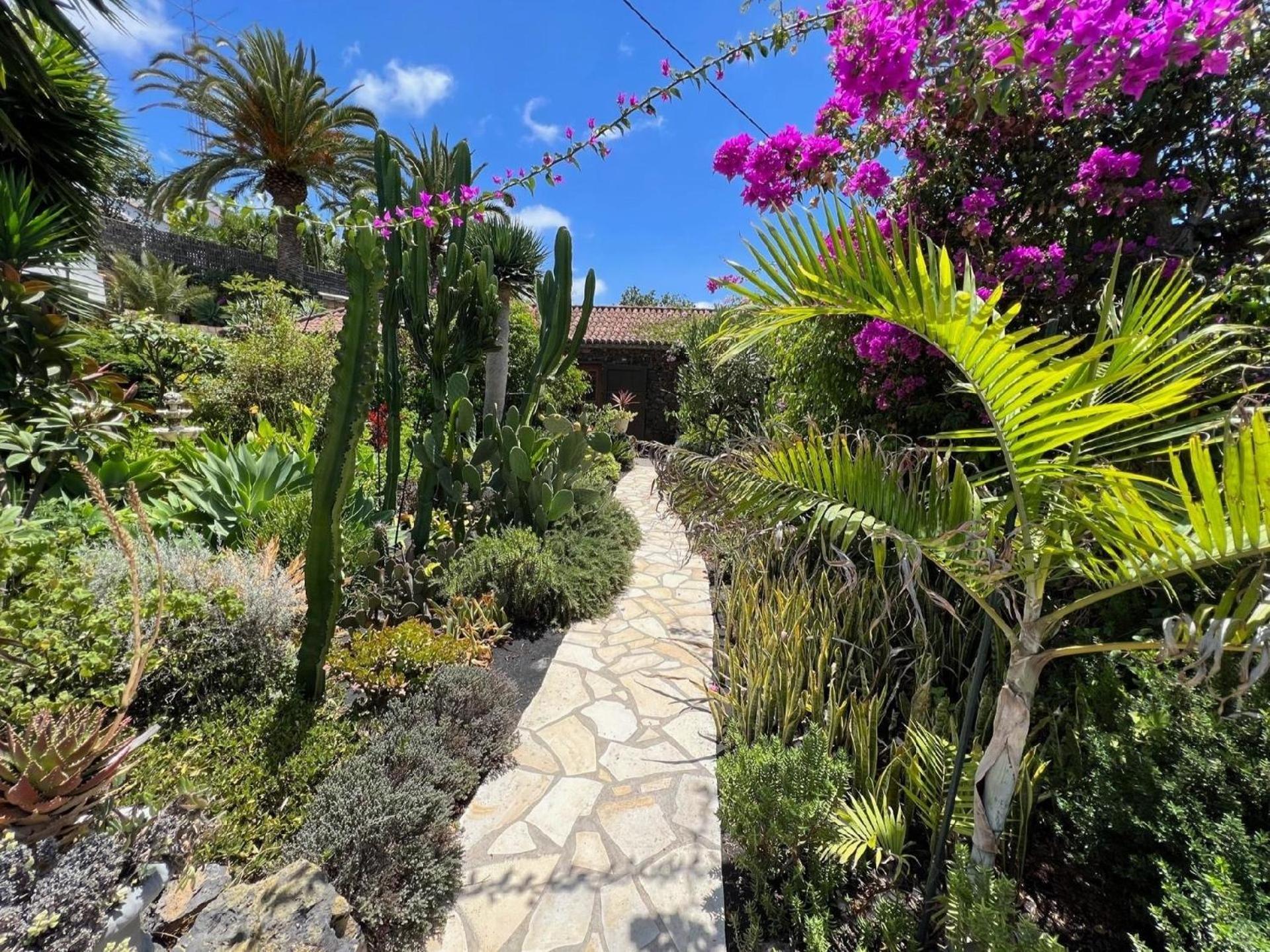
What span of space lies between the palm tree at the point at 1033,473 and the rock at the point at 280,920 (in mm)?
1701

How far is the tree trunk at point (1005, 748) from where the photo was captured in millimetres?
1255

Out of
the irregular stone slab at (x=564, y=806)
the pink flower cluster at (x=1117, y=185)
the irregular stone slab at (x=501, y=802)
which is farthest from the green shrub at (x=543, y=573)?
the pink flower cluster at (x=1117, y=185)

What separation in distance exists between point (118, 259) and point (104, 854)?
1573cm

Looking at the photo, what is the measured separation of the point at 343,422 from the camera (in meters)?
2.12

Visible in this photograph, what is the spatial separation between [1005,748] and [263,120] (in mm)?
15647

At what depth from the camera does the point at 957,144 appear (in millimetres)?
2812

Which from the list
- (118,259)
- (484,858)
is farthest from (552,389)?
(118,259)

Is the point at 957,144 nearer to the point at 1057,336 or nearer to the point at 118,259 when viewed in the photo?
the point at 1057,336

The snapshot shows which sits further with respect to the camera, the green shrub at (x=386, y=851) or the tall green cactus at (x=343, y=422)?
the tall green cactus at (x=343, y=422)

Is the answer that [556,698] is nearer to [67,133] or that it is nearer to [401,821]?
[401,821]

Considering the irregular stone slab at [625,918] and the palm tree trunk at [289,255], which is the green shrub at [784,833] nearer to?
the irregular stone slab at [625,918]

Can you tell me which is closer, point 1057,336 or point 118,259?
point 1057,336

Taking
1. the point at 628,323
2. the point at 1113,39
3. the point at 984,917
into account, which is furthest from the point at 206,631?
the point at 628,323

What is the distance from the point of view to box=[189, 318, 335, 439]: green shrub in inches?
271
